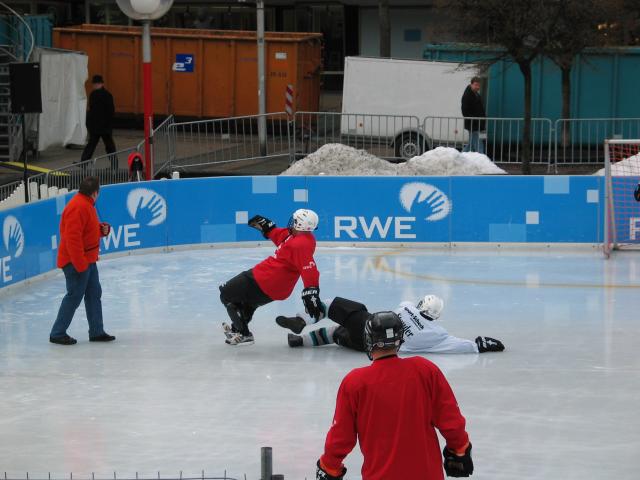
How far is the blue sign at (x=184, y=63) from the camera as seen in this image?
30359 millimetres

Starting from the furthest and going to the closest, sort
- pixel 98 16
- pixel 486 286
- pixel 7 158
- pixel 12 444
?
pixel 98 16, pixel 7 158, pixel 486 286, pixel 12 444

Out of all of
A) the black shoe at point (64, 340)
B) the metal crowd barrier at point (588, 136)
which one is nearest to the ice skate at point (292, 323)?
the black shoe at point (64, 340)

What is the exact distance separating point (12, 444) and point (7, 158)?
1638cm

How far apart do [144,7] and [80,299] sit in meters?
7.81

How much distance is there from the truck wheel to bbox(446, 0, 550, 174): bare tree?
2477mm

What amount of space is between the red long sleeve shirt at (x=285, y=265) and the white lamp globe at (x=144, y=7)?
7.94 metres

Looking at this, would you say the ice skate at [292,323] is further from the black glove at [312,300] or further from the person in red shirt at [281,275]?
the black glove at [312,300]

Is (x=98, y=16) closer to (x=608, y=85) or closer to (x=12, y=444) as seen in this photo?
(x=608, y=85)

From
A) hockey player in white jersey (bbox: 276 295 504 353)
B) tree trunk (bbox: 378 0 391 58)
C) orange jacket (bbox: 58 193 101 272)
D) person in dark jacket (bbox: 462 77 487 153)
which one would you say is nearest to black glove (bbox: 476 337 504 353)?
hockey player in white jersey (bbox: 276 295 504 353)

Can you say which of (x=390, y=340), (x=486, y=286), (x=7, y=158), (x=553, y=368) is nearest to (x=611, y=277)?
(x=486, y=286)

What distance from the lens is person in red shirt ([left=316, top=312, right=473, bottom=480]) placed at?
20.3 ft

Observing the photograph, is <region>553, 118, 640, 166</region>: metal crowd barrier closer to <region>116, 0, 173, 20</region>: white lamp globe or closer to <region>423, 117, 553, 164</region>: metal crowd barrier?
<region>423, 117, 553, 164</region>: metal crowd barrier

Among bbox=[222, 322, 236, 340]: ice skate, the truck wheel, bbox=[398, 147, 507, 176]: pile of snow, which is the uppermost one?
the truck wheel

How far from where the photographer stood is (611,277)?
54.0ft
